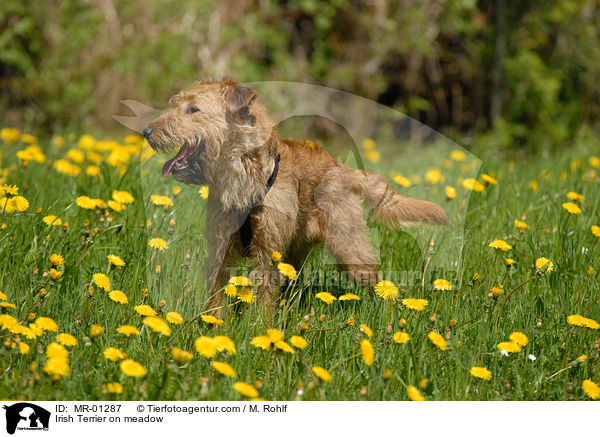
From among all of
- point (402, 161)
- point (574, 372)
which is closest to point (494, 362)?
point (574, 372)

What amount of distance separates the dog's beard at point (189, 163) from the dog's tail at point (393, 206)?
0.94m

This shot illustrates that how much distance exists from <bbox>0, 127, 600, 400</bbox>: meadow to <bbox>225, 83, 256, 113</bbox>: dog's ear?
0.70m

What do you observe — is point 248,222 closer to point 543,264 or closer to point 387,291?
point 387,291

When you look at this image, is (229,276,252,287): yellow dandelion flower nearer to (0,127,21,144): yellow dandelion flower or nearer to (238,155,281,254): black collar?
(238,155,281,254): black collar

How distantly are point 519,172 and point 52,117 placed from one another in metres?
6.68

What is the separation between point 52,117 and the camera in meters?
8.70

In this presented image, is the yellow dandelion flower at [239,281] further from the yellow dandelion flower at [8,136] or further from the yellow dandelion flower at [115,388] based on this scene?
the yellow dandelion flower at [8,136]

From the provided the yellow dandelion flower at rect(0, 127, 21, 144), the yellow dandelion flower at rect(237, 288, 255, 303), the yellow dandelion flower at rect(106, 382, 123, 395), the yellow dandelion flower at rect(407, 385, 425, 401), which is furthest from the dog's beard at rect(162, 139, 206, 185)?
the yellow dandelion flower at rect(0, 127, 21, 144)

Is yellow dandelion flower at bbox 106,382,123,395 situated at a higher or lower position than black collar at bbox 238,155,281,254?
lower

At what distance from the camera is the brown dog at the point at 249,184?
117 inches

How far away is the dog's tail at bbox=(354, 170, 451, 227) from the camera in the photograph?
344 cm

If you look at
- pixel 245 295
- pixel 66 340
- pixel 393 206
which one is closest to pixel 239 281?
pixel 245 295

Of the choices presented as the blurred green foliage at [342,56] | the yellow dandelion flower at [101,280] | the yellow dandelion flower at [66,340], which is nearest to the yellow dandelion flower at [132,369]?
the yellow dandelion flower at [66,340]

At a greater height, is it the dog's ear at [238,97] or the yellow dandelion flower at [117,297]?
the dog's ear at [238,97]
